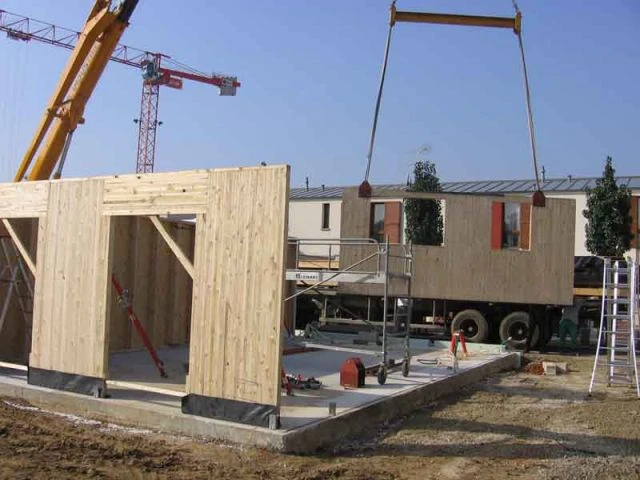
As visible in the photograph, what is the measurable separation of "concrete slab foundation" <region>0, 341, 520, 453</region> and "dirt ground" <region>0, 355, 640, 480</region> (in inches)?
7.1

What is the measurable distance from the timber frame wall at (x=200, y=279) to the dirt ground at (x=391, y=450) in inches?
24.5

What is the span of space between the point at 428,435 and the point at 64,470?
4000mm

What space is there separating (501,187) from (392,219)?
26872 mm

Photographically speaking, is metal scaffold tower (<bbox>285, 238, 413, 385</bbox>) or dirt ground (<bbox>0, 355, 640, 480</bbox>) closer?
dirt ground (<bbox>0, 355, 640, 480</bbox>)

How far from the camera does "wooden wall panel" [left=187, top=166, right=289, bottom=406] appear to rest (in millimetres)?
7223

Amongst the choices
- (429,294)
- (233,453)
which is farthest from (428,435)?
(429,294)

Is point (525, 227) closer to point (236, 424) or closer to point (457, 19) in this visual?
point (457, 19)

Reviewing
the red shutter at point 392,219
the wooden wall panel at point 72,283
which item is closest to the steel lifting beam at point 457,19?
the wooden wall panel at point 72,283

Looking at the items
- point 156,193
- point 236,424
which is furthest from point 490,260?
point 236,424

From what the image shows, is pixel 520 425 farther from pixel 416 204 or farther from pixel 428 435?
pixel 416 204

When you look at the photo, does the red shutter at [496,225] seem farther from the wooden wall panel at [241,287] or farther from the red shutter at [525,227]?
the wooden wall panel at [241,287]

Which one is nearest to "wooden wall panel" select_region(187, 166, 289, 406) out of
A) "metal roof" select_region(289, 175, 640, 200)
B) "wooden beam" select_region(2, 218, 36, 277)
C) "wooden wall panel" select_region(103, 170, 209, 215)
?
"wooden wall panel" select_region(103, 170, 209, 215)

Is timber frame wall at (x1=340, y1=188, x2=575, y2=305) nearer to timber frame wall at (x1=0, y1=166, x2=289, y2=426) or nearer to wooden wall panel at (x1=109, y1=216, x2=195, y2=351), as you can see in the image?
wooden wall panel at (x1=109, y1=216, x2=195, y2=351)

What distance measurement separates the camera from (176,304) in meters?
14.0
